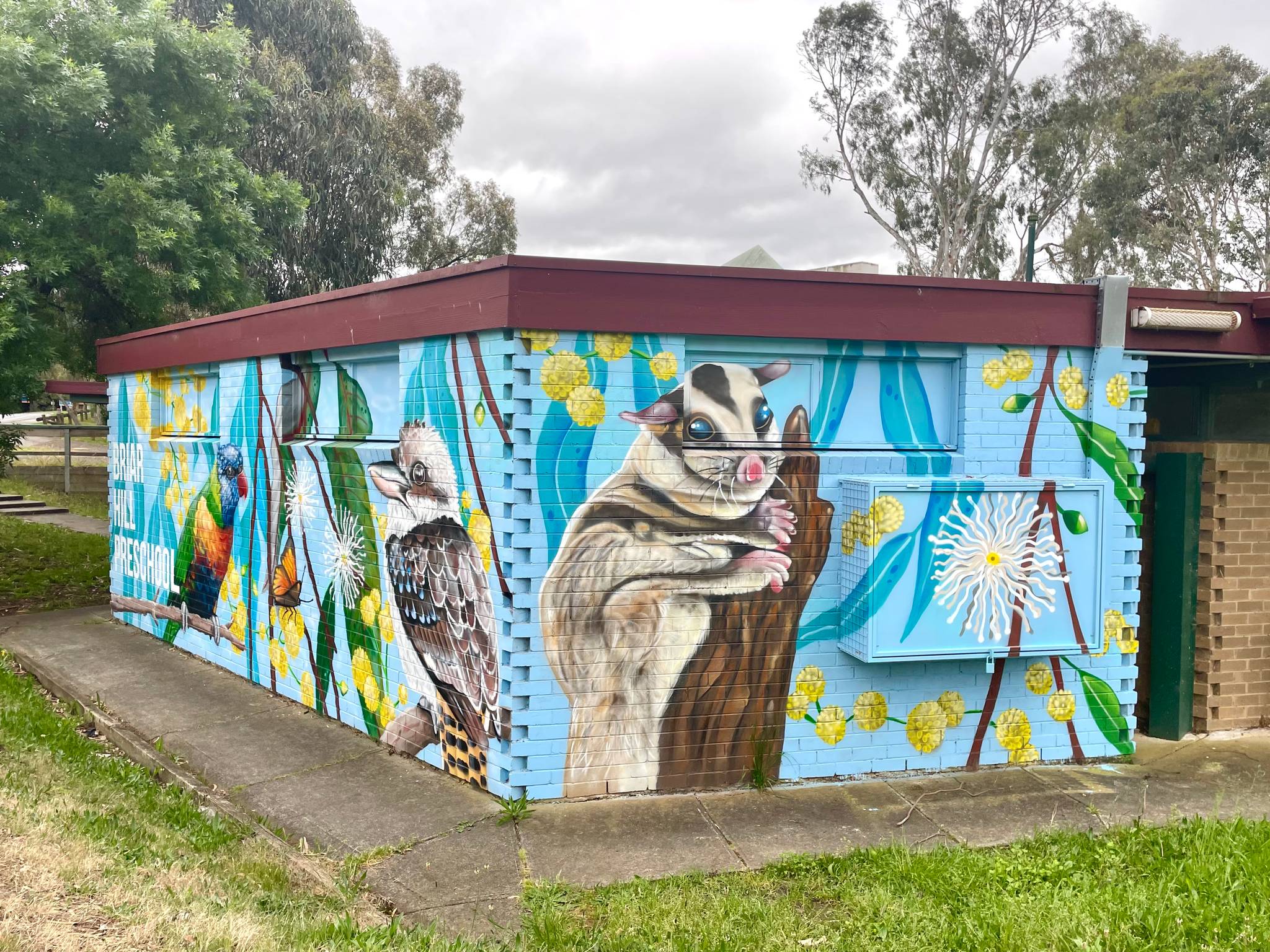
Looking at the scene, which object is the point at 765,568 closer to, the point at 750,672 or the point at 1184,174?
the point at 750,672

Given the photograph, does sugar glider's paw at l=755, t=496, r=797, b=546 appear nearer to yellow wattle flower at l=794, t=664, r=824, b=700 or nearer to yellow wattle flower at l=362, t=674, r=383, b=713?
yellow wattle flower at l=794, t=664, r=824, b=700

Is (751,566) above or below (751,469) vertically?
below

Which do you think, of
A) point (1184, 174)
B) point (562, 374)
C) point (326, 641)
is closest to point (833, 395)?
point (562, 374)

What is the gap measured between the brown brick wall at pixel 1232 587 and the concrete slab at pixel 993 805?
1905 millimetres

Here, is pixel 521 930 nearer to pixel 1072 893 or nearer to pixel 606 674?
pixel 606 674

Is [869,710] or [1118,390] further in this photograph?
[1118,390]

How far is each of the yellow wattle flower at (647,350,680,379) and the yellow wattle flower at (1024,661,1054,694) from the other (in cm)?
290

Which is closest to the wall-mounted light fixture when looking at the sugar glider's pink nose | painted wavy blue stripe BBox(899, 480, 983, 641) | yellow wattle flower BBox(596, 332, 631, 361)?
painted wavy blue stripe BBox(899, 480, 983, 641)

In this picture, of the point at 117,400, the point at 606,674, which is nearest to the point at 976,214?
the point at 117,400

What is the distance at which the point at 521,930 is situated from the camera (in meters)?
4.12

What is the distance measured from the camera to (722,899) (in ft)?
14.2

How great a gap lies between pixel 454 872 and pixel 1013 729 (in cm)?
355

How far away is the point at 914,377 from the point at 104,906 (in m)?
4.94

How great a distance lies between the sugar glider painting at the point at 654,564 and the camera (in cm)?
561
